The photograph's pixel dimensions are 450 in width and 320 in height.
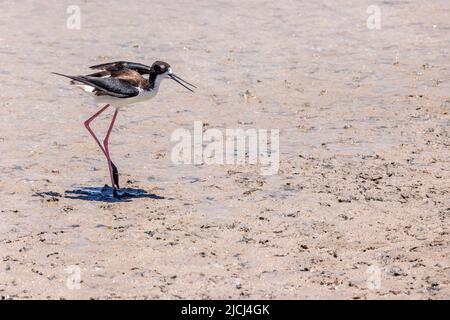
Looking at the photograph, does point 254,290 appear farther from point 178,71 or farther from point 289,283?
point 178,71

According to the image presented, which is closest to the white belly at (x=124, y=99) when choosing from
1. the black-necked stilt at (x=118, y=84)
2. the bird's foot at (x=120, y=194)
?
the black-necked stilt at (x=118, y=84)

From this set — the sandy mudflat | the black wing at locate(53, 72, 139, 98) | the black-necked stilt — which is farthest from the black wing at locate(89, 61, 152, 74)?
the sandy mudflat

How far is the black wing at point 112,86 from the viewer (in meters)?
9.58

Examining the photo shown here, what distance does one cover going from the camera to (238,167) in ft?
35.4

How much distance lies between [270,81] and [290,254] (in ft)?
18.9

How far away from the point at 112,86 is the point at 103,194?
1070 mm

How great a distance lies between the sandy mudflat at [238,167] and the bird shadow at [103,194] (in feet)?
0.19

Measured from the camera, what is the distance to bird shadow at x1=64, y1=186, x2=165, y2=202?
974cm

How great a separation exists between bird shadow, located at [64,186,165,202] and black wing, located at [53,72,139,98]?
967mm

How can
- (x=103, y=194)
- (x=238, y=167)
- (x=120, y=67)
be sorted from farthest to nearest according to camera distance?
1. (x=238, y=167)
2. (x=120, y=67)
3. (x=103, y=194)

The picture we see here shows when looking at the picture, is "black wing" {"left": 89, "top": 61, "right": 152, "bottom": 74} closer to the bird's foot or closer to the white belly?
the white belly

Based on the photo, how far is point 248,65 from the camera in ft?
47.7

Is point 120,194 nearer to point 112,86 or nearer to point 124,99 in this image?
point 124,99

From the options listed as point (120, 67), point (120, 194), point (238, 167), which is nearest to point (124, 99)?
point (120, 67)
